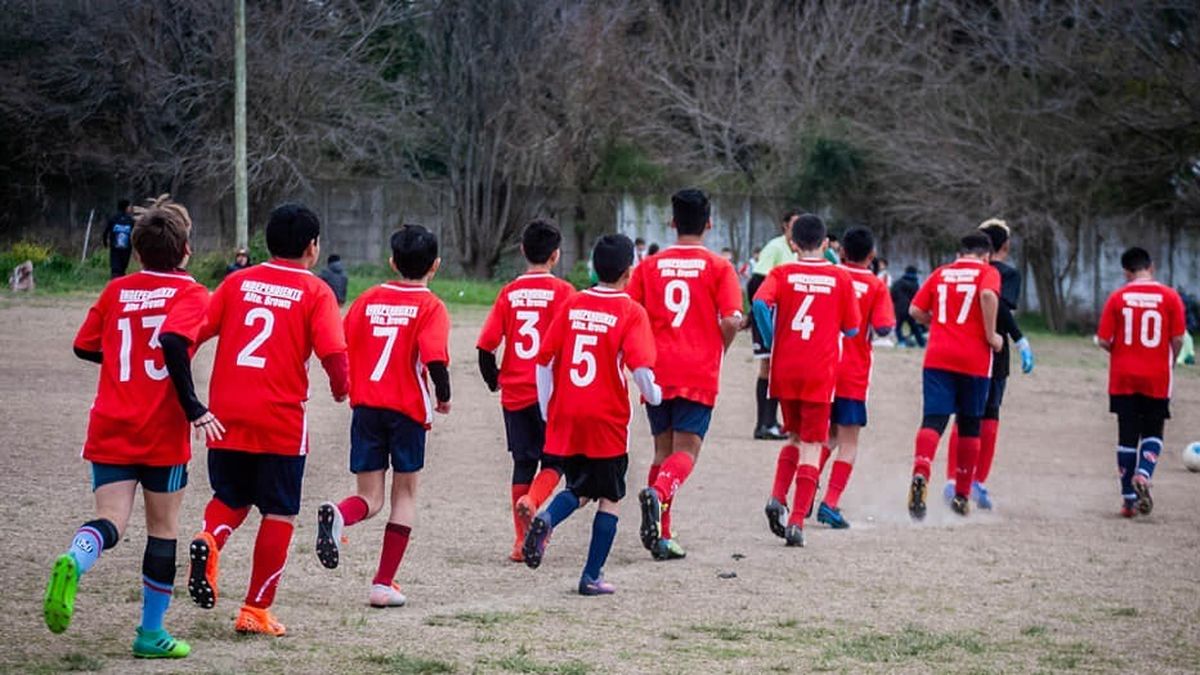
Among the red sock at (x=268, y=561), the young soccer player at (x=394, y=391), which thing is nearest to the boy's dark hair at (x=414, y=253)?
the young soccer player at (x=394, y=391)

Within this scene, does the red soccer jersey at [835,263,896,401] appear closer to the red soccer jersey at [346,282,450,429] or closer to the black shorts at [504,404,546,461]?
the black shorts at [504,404,546,461]

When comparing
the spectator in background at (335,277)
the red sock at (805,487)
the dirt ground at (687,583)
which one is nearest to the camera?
the dirt ground at (687,583)

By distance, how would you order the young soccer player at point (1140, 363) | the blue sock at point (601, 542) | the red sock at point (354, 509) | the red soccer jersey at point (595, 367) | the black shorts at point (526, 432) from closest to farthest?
the red sock at point (354, 509) < the red soccer jersey at point (595, 367) < the blue sock at point (601, 542) < the black shorts at point (526, 432) < the young soccer player at point (1140, 363)

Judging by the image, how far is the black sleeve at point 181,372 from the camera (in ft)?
20.9

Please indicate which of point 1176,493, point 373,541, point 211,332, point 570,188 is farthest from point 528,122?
point 211,332

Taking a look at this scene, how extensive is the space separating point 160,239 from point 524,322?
8.92 feet

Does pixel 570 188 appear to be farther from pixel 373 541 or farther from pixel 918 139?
pixel 373 541

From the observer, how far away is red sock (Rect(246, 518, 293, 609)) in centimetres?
684

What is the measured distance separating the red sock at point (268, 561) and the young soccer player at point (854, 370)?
4776mm

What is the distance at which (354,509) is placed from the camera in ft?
25.3

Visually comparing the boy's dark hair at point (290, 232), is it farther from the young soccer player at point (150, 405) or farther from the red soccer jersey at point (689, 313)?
the red soccer jersey at point (689, 313)

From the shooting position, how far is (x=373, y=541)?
31.7ft

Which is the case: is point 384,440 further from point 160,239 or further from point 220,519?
point 160,239

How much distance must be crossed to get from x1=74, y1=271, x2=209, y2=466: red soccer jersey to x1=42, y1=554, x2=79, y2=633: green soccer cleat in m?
0.59
